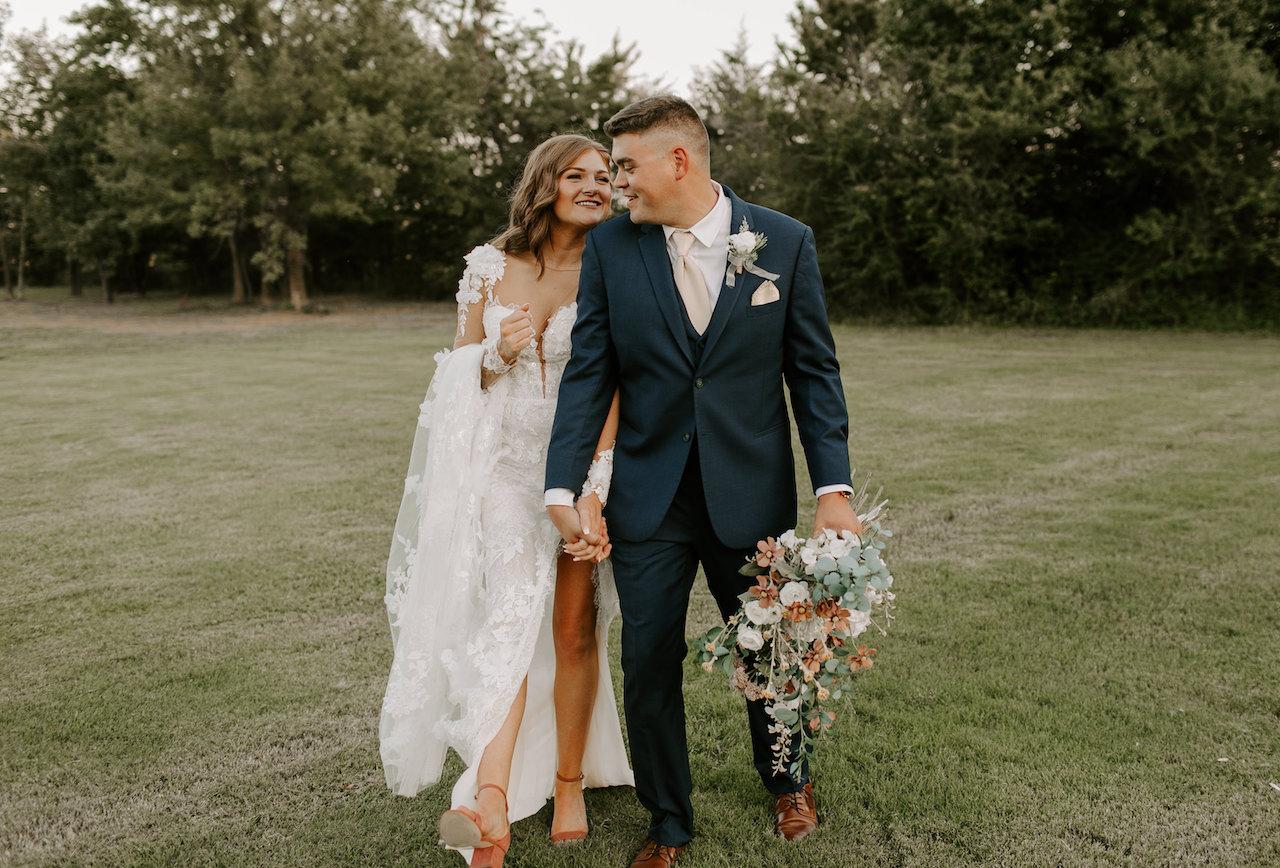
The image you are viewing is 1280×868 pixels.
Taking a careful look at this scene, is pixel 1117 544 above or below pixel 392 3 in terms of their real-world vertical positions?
below

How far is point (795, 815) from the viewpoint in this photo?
9.54 feet

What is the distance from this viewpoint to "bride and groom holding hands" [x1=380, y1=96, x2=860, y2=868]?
8.48ft

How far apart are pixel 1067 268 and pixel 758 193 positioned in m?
10.1

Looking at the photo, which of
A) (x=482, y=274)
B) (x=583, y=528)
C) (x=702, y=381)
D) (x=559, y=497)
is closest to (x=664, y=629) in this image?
(x=583, y=528)

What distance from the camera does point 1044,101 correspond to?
2031 centimetres

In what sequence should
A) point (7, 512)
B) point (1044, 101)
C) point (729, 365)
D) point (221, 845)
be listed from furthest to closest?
point (1044, 101) < point (7, 512) < point (221, 845) < point (729, 365)

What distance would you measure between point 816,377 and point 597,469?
0.70 meters

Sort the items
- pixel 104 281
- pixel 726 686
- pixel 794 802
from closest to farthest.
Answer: pixel 794 802
pixel 726 686
pixel 104 281

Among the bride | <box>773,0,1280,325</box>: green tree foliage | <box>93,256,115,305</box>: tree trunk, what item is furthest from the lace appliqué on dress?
<box>93,256,115,305</box>: tree trunk

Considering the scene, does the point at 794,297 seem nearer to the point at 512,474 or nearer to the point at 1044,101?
the point at 512,474

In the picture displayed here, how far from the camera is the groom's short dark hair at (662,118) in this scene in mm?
2502

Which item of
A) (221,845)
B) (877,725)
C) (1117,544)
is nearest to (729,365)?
(877,725)

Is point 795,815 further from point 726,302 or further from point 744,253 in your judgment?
point 744,253

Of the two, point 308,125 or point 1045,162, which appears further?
point 308,125
